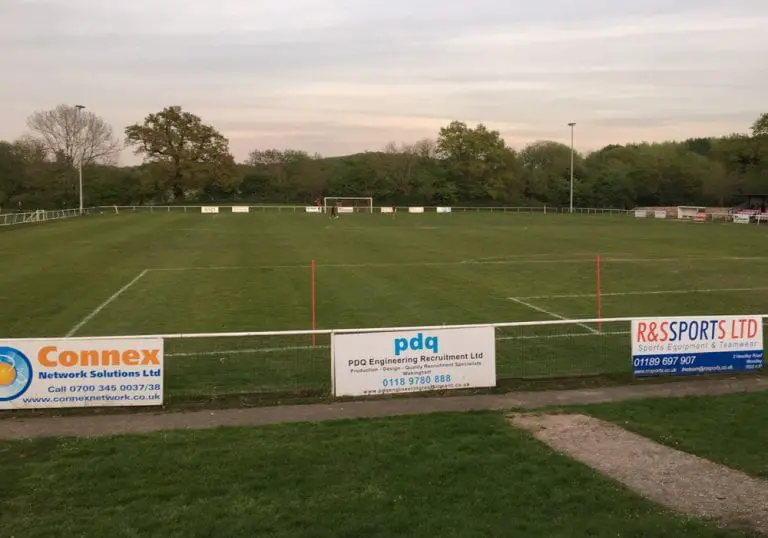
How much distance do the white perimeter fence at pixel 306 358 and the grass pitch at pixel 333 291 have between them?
0.16 ft

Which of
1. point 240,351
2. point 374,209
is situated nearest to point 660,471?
point 240,351

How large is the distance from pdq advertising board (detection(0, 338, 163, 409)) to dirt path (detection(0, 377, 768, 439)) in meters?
0.46

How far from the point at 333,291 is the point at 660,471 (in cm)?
1567

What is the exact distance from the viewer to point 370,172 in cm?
11319

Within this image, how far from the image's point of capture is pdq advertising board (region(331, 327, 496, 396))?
1094 centimetres

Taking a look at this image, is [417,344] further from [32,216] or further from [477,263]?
[32,216]

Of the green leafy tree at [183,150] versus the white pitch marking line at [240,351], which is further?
the green leafy tree at [183,150]

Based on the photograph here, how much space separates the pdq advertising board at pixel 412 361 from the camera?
10.9 meters

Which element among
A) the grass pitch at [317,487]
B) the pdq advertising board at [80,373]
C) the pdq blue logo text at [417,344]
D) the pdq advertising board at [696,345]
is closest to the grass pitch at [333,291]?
the pdq advertising board at [80,373]

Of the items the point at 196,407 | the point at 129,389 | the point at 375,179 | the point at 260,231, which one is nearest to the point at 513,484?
the point at 196,407

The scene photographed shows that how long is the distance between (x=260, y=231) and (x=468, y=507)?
44295 mm

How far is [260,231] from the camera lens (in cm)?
4956

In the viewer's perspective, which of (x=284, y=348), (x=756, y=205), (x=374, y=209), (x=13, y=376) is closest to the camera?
(x=13, y=376)

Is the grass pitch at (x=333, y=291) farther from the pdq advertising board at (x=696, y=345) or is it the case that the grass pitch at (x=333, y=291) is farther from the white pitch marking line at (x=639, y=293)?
the pdq advertising board at (x=696, y=345)
